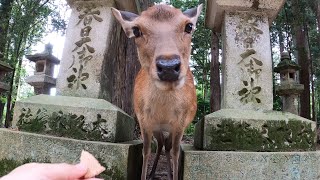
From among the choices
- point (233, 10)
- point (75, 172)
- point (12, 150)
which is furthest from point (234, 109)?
point (75, 172)

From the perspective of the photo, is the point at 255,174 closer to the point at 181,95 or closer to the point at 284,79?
the point at 181,95

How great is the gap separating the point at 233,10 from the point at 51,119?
2.18m

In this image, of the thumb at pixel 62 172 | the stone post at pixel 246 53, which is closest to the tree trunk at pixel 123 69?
the stone post at pixel 246 53

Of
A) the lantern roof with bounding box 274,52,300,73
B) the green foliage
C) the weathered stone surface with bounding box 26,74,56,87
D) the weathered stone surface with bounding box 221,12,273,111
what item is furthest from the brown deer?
the green foliage

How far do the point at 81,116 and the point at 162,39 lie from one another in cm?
115

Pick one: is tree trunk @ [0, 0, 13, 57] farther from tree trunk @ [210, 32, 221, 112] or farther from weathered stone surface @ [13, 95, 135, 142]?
weathered stone surface @ [13, 95, 135, 142]

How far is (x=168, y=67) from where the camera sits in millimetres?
1954

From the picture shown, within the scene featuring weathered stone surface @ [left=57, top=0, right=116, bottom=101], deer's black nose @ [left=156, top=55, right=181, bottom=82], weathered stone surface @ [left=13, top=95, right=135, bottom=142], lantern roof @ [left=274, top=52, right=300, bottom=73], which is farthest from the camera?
lantern roof @ [left=274, top=52, right=300, bottom=73]

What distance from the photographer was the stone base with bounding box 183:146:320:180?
2529 millimetres

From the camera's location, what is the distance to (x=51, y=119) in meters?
2.91

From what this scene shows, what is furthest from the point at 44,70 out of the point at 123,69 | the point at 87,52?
the point at 87,52

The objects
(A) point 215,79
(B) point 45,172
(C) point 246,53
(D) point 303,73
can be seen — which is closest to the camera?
(B) point 45,172

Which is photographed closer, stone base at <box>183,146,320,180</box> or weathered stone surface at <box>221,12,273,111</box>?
stone base at <box>183,146,320,180</box>

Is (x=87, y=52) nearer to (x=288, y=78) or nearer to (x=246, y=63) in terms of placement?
(x=246, y=63)
